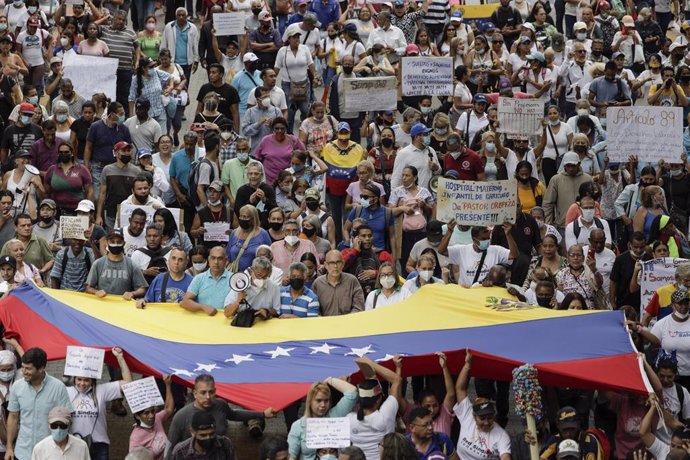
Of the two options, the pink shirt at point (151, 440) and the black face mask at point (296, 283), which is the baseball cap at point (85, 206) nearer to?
the black face mask at point (296, 283)

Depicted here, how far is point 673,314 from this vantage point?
18938mm

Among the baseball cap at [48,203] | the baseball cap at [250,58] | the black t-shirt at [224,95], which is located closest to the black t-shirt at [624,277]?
the baseball cap at [48,203]

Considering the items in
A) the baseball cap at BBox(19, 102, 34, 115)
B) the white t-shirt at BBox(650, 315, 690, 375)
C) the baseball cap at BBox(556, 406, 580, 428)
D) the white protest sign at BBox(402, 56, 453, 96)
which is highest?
the white protest sign at BBox(402, 56, 453, 96)

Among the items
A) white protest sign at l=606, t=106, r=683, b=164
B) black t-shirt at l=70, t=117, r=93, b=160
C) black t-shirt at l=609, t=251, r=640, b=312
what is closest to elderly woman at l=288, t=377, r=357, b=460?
black t-shirt at l=609, t=251, r=640, b=312

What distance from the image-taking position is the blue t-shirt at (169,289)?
760 inches

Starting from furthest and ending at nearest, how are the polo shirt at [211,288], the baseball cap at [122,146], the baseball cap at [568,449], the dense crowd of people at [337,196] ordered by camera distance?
the baseball cap at [122,146]
the polo shirt at [211,288]
the dense crowd of people at [337,196]
the baseball cap at [568,449]

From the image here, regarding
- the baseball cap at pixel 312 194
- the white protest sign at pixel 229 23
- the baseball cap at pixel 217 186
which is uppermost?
the white protest sign at pixel 229 23

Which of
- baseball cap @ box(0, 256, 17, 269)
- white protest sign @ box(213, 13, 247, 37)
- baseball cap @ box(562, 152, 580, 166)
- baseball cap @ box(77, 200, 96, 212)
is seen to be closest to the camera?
baseball cap @ box(0, 256, 17, 269)

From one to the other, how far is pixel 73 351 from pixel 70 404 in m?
0.47

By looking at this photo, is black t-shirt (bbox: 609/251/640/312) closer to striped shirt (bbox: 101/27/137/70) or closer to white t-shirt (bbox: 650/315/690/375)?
white t-shirt (bbox: 650/315/690/375)

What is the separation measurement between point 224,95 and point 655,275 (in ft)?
26.2

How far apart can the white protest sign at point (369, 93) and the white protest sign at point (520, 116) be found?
195cm

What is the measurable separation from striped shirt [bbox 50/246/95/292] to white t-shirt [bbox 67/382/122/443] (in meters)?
2.92

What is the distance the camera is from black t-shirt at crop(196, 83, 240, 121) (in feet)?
86.1
